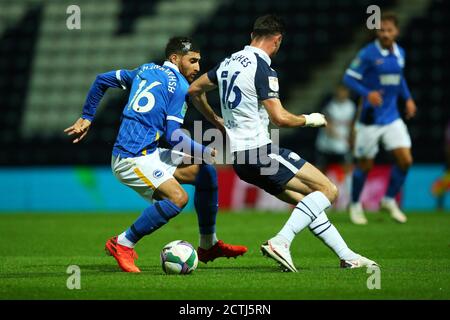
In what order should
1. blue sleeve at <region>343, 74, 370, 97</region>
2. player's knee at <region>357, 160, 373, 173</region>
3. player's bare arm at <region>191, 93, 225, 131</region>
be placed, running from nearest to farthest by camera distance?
1. player's bare arm at <region>191, 93, 225, 131</region>
2. blue sleeve at <region>343, 74, 370, 97</region>
3. player's knee at <region>357, 160, 373, 173</region>

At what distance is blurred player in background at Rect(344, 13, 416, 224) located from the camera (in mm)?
11344

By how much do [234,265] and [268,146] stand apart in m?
1.18

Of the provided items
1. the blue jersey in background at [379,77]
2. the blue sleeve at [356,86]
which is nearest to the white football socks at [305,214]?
the blue sleeve at [356,86]

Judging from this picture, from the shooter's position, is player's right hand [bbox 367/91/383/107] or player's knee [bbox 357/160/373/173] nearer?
player's right hand [bbox 367/91/383/107]

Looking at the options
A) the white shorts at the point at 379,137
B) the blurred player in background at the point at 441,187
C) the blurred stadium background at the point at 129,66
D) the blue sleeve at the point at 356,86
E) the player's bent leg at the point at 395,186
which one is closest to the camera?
the blue sleeve at the point at 356,86

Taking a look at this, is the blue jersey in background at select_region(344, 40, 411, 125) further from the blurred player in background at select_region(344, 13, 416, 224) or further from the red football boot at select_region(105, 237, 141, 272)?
the red football boot at select_region(105, 237, 141, 272)

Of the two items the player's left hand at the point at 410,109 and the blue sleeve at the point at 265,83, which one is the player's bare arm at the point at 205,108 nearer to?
the blue sleeve at the point at 265,83

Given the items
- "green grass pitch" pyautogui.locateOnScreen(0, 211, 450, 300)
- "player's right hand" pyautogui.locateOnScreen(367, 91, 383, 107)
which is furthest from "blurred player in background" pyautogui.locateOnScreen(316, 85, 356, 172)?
"player's right hand" pyautogui.locateOnScreen(367, 91, 383, 107)

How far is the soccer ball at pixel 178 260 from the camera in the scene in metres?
6.48

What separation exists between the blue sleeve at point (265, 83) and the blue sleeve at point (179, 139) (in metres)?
0.82

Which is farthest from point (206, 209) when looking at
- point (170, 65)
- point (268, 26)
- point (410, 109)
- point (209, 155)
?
point (410, 109)

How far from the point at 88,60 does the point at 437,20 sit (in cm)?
743
